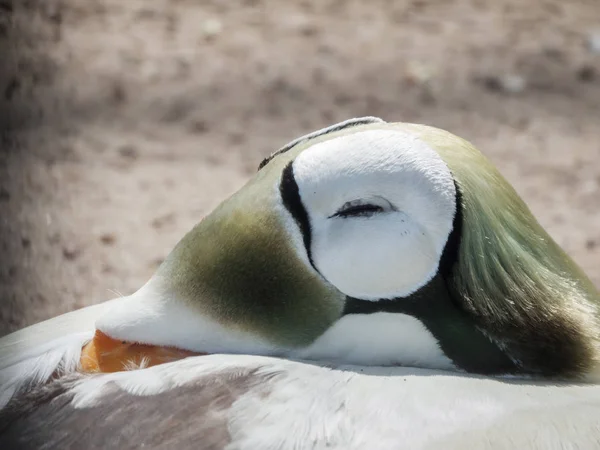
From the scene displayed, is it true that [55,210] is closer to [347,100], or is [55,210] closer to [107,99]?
[107,99]

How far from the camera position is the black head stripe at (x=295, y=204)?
3.63 feet

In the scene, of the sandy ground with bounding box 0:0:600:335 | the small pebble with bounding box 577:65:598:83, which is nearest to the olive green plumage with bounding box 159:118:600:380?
the sandy ground with bounding box 0:0:600:335

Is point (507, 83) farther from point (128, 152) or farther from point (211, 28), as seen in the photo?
point (128, 152)

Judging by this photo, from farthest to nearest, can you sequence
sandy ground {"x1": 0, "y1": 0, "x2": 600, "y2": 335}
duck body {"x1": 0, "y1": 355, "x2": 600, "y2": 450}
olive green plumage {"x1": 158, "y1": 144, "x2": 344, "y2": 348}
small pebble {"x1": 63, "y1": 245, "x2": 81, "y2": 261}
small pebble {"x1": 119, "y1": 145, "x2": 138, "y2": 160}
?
small pebble {"x1": 119, "y1": 145, "x2": 138, "y2": 160}
sandy ground {"x1": 0, "y1": 0, "x2": 600, "y2": 335}
small pebble {"x1": 63, "y1": 245, "x2": 81, "y2": 261}
olive green plumage {"x1": 158, "y1": 144, "x2": 344, "y2": 348}
duck body {"x1": 0, "y1": 355, "x2": 600, "y2": 450}

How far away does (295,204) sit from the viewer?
111cm

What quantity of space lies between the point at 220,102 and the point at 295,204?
1.81 metres

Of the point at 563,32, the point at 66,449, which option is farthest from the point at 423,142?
the point at 563,32

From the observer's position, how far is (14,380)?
3.94 ft

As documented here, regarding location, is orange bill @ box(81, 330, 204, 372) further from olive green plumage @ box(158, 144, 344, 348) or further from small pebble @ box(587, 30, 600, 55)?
small pebble @ box(587, 30, 600, 55)

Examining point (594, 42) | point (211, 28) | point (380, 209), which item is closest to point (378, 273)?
point (380, 209)

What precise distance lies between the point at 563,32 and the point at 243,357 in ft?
7.98

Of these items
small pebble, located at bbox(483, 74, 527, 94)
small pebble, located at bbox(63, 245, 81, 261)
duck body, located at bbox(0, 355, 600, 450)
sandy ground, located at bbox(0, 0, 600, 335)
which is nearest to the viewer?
duck body, located at bbox(0, 355, 600, 450)

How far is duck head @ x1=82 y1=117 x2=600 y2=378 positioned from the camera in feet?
3.53

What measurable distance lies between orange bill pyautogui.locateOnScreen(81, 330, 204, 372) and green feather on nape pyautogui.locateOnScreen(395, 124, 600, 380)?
0.35 m
